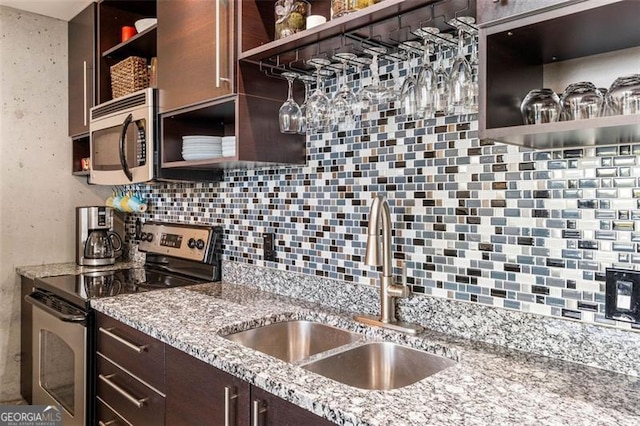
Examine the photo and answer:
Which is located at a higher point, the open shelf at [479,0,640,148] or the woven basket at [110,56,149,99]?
the woven basket at [110,56,149,99]

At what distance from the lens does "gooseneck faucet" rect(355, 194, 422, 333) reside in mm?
1514

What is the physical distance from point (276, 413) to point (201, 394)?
1.21ft

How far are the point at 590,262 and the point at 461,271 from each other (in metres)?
0.37

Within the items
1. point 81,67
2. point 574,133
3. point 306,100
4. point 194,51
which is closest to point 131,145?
point 194,51

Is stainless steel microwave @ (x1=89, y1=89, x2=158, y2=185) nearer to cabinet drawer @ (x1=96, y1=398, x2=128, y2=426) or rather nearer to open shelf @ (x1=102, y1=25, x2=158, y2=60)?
open shelf @ (x1=102, y1=25, x2=158, y2=60)

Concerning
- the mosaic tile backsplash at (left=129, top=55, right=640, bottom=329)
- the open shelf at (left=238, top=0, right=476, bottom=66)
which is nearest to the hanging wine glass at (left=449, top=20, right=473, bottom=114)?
the open shelf at (left=238, top=0, right=476, bottom=66)

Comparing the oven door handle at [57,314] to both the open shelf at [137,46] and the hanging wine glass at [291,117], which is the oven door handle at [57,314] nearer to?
the hanging wine glass at [291,117]

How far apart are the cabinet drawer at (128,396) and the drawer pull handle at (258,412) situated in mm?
548

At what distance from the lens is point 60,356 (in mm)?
2279

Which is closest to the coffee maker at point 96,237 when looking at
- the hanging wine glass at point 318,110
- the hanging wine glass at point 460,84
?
the hanging wine glass at point 318,110

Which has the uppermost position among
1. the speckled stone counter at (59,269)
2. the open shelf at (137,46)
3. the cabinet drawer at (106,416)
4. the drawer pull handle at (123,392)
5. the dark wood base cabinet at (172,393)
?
the open shelf at (137,46)

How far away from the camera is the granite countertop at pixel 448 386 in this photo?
35.9 inches

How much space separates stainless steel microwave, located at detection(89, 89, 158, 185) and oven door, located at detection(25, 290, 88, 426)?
709 millimetres

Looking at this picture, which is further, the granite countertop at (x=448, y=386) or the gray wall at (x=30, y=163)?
the gray wall at (x=30, y=163)
